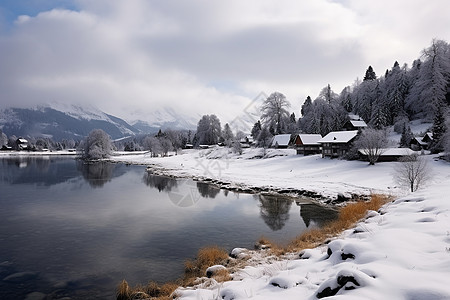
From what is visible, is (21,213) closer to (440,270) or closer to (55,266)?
(55,266)

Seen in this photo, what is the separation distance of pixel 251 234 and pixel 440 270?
15.4m

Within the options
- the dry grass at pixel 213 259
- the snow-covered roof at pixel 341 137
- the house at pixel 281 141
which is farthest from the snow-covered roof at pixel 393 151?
the house at pixel 281 141

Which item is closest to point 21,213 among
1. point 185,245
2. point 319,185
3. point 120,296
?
point 185,245

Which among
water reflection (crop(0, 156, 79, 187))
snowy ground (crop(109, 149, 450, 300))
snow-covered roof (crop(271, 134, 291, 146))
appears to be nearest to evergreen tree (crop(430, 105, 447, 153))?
snow-covered roof (crop(271, 134, 291, 146))

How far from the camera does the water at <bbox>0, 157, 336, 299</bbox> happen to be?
1505 cm

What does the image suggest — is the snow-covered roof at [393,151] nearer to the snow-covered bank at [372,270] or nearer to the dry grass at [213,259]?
the dry grass at [213,259]

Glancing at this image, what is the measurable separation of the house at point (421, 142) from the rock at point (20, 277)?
66971mm

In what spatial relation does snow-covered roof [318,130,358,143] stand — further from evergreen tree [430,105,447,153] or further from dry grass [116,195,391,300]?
dry grass [116,195,391,300]

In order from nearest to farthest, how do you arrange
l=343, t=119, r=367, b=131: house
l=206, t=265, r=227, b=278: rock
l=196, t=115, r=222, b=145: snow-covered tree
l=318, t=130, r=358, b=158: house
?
1. l=206, t=265, r=227, b=278: rock
2. l=318, t=130, r=358, b=158: house
3. l=343, t=119, r=367, b=131: house
4. l=196, t=115, r=222, b=145: snow-covered tree

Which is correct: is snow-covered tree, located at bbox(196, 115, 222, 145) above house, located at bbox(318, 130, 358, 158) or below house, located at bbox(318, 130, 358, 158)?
above

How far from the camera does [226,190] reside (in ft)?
147

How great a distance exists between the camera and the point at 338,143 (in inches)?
2557

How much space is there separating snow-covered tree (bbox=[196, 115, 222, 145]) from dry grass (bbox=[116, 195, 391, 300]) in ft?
365

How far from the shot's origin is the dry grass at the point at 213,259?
12984 mm
